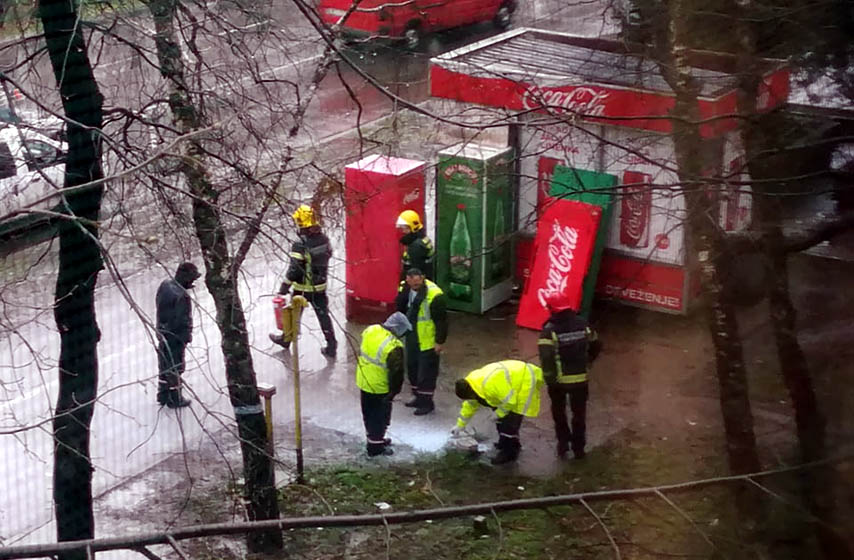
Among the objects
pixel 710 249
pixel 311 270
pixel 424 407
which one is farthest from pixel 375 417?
pixel 710 249

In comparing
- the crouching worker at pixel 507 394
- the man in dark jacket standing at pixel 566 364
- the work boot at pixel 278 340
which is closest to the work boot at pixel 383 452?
the crouching worker at pixel 507 394

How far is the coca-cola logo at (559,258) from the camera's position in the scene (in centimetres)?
589

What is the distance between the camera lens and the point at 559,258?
5.94 meters

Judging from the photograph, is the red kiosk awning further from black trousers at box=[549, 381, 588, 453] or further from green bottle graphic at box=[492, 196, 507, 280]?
black trousers at box=[549, 381, 588, 453]

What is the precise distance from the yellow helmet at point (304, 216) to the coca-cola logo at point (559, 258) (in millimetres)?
1870

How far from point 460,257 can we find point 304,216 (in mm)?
1954

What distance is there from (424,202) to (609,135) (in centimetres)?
202

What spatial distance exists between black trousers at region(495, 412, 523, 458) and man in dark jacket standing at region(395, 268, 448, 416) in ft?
1.76

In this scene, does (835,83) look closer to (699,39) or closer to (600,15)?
(699,39)

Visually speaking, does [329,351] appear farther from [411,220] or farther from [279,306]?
[411,220]

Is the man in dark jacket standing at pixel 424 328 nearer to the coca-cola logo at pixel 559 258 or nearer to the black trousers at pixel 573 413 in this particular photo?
the black trousers at pixel 573 413

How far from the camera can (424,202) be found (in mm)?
6105

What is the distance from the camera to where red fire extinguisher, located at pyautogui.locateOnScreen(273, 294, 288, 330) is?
4.52 m

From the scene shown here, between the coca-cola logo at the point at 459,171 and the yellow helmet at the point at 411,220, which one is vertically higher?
the coca-cola logo at the point at 459,171
